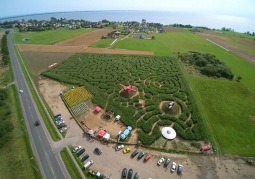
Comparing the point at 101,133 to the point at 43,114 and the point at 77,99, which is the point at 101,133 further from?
the point at 43,114

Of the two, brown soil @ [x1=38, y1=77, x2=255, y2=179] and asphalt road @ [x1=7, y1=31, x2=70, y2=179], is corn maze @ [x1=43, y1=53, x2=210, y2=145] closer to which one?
Answer: brown soil @ [x1=38, y1=77, x2=255, y2=179]

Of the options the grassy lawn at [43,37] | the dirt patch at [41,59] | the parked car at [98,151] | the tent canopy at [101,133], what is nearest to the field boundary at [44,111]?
the dirt patch at [41,59]

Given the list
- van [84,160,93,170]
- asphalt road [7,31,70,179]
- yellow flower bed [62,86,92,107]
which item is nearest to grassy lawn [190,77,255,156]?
van [84,160,93,170]

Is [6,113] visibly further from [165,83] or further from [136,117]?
[165,83]

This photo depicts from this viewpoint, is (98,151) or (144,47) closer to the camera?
(98,151)

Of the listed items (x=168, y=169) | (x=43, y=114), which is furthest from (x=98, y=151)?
(x=43, y=114)

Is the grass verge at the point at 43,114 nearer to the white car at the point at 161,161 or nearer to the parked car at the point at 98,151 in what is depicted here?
the parked car at the point at 98,151

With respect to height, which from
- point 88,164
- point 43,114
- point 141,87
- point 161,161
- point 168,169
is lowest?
point 88,164
